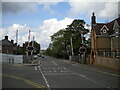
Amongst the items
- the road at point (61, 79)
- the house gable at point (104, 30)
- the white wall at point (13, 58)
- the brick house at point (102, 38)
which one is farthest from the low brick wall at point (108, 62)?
the white wall at point (13, 58)

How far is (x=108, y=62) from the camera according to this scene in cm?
3291

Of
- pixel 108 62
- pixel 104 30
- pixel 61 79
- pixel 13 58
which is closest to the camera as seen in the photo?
pixel 61 79

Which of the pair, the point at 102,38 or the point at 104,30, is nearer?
the point at 102,38

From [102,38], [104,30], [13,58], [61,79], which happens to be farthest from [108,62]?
[13,58]

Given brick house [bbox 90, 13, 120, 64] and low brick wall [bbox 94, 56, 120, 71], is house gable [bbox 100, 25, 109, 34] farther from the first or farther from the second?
low brick wall [bbox 94, 56, 120, 71]

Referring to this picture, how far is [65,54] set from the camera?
83.6 m

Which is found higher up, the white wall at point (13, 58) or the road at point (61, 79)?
the white wall at point (13, 58)

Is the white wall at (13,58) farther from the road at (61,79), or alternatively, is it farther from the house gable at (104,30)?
the road at (61,79)

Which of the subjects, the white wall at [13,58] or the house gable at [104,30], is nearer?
the white wall at [13,58]

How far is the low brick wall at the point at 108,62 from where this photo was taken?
95.6ft

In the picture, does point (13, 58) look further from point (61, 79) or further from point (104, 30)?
point (61, 79)

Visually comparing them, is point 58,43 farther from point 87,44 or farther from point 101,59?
point 101,59

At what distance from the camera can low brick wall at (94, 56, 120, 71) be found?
95.6 feet

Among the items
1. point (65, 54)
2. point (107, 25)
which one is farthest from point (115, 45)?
point (65, 54)
